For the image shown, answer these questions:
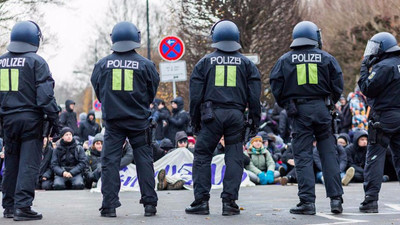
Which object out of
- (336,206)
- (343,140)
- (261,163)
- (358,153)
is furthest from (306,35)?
(343,140)

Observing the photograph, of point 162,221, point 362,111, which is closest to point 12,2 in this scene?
point 362,111

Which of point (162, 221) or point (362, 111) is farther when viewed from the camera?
point (362, 111)

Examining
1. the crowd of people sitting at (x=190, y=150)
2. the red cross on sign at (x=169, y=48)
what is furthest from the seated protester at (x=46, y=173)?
the red cross on sign at (x=169, y=48)

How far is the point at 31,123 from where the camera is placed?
8.40 metres

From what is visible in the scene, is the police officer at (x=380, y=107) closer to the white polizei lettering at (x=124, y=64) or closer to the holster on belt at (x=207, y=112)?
A: the holster on belt at (x=207, y=112)

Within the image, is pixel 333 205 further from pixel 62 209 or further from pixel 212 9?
pixel 212 9

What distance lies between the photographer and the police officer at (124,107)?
28.3 ft

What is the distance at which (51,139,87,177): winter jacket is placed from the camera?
14500mm

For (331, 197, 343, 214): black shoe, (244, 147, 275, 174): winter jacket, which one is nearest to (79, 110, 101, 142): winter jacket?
(244, 147, 275, 174): winter jacket

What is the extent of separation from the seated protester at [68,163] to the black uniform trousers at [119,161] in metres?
5.79

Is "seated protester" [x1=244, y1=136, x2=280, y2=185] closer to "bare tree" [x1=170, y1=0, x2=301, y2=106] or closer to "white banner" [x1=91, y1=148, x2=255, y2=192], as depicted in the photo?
"white banner" [x1=91, y1=148, x2=255, y2=192]

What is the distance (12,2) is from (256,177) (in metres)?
13.9

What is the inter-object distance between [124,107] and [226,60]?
4.19 feet

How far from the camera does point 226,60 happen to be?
877cm
